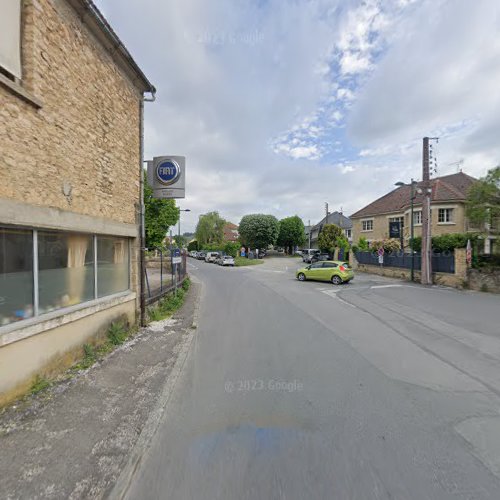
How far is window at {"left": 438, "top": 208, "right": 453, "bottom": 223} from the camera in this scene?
24.9 m

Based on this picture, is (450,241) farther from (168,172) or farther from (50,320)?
(50,320)

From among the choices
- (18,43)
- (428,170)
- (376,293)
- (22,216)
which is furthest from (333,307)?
(428,170)

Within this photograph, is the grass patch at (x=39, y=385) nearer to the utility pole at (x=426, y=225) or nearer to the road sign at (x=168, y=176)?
the road sign at (x=168, y=176)

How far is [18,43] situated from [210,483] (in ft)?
20.6

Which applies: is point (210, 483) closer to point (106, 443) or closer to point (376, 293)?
point (106, 443)

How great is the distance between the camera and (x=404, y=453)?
2.76 metres

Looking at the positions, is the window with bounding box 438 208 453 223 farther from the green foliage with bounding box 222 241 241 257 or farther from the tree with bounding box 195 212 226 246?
the tree with bounding box 195 212 226 246

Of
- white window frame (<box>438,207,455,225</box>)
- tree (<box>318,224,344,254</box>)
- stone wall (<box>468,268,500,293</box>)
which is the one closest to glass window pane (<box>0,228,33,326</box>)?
stone wall (<box>468,268,500,293</box>)

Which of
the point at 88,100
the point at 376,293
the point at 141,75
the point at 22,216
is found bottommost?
the point at 376,293

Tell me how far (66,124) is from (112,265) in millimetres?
3084

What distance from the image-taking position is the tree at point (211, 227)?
60.0 meters

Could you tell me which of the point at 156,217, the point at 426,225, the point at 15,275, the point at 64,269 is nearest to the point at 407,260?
the point at 426,225

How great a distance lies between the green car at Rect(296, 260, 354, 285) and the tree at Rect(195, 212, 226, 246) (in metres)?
42.0

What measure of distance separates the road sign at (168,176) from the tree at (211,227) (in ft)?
169
